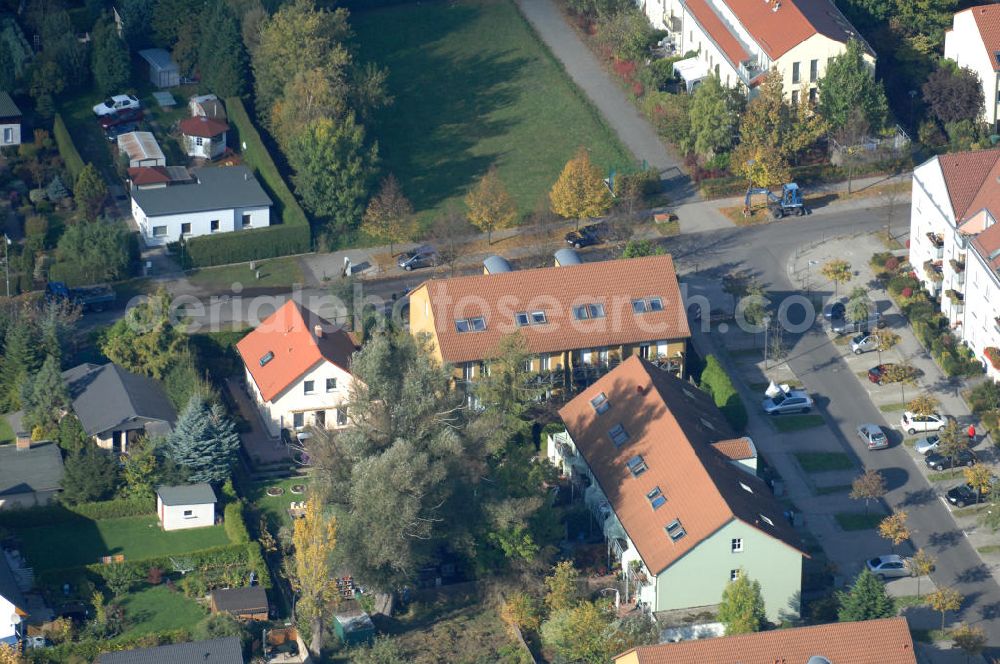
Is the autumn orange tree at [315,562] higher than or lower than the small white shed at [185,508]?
lower

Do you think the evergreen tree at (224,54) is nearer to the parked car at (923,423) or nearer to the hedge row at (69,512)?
the hedge row at (69,512)

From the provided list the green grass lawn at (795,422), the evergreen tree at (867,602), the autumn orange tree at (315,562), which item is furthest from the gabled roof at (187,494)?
the evergreen tree at (867,602)

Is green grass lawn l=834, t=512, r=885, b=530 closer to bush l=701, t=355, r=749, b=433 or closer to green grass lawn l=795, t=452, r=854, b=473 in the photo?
green grass lawn l=795, t=452, r=854, b=473

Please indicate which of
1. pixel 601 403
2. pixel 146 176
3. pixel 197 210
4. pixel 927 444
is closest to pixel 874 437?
pixel 927 444

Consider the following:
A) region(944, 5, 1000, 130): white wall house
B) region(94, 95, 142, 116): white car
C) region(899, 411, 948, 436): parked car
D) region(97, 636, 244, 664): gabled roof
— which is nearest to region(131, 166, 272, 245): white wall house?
region(94, 95, 142, 116): white car

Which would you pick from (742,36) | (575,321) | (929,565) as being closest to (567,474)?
(575,321)

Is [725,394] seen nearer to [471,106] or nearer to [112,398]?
[112,398]

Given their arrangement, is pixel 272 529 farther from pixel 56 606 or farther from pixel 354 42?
pixel 354 42
